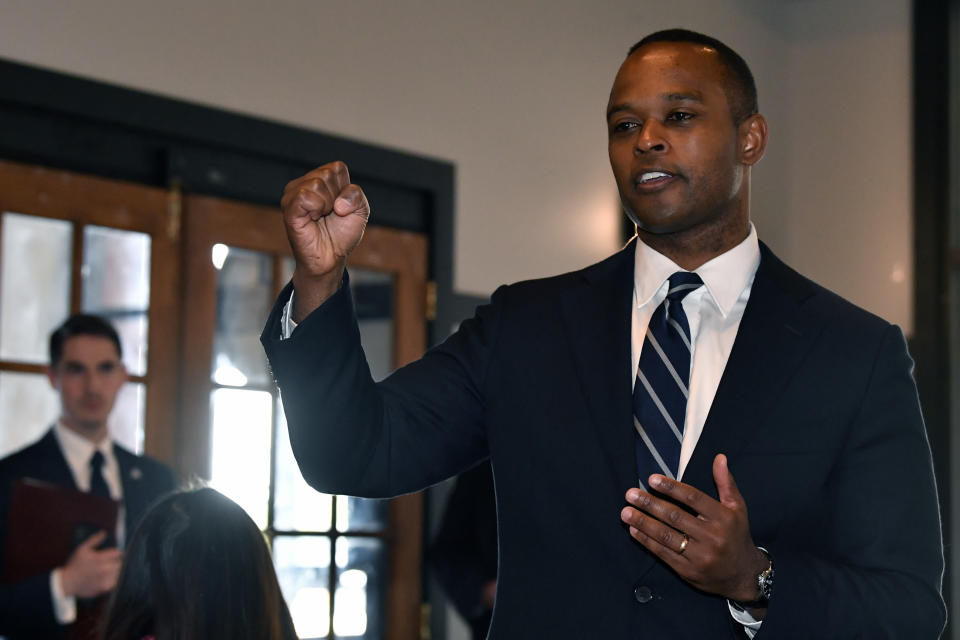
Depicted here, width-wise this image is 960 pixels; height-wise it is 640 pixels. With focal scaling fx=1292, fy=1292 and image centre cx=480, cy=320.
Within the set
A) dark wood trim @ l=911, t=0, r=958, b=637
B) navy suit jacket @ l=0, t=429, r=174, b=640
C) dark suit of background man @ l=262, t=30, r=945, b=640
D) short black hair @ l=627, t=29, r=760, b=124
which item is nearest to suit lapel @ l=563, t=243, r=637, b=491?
dark suit of background man @ l=262, t=30, r=945, b=640

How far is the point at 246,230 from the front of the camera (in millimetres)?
3791

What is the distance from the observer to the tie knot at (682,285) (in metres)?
1.47

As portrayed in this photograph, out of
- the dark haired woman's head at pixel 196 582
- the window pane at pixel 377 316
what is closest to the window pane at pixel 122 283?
the window pane at pixel 377 316

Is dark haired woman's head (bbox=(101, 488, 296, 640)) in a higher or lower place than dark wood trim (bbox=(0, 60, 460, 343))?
lower

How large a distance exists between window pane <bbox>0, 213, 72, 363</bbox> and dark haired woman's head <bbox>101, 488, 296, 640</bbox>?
1415 millimetres

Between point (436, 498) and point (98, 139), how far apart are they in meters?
1.66

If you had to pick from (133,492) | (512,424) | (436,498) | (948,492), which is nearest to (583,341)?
(512,424)

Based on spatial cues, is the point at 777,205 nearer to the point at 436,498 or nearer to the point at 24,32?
the point at 436,498

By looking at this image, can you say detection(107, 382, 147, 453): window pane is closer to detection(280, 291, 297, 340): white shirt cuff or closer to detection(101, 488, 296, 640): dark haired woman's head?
detection(101, 488, 296, 640): dark haired woman's head

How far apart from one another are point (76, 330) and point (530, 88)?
7.22 feet

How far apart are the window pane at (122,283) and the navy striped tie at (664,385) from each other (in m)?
2.21

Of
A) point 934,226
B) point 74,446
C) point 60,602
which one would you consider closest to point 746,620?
point 60,602

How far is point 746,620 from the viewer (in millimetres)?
1288

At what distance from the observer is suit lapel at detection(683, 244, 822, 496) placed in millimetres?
1319
